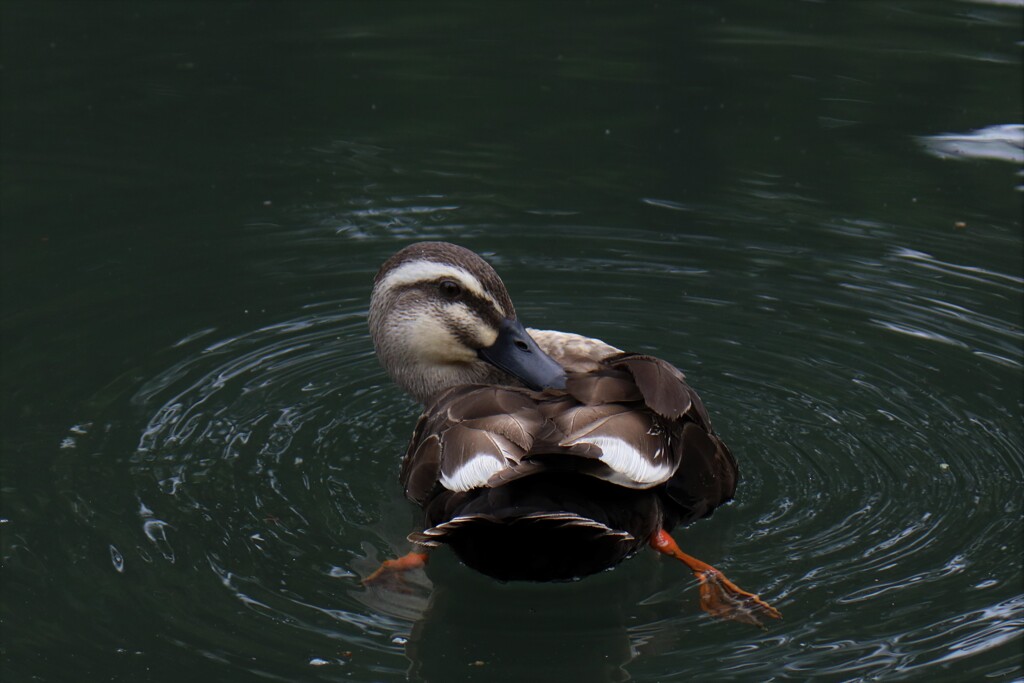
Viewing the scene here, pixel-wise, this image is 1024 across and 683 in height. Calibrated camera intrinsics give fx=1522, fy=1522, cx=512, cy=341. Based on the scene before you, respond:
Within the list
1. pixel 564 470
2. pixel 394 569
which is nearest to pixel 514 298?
pixel 394 569

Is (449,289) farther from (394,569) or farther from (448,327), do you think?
(394,569)

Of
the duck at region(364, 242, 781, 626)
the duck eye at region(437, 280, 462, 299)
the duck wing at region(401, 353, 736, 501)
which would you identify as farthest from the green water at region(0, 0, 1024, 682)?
the duck eye at region(437, 280, 462, 299)

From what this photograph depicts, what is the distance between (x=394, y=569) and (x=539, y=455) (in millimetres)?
1153

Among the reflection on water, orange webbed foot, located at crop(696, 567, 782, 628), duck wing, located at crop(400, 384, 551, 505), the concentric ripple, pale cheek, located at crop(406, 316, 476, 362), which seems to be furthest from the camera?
the reflection on water

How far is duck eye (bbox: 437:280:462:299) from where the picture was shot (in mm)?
6715

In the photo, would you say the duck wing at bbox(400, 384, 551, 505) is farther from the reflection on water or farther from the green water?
the reflection on water

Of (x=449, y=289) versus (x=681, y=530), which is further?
(x=449, y=289)

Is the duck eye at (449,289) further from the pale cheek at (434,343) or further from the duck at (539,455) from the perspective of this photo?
the pale cheek at (434,343)

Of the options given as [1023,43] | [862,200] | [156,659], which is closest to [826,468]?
[156,659]

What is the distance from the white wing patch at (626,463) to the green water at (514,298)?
610mm

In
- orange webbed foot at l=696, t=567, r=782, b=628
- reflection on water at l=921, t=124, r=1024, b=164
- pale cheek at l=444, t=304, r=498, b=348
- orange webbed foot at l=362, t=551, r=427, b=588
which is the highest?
pale cheek at l=444, t=304, r=498, b=348

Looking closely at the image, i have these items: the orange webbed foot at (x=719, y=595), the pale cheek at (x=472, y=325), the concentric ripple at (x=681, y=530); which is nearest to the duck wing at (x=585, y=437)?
the orange webbed foot at (x=719, y=595)

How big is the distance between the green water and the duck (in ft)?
0.81

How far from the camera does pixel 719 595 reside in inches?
221
